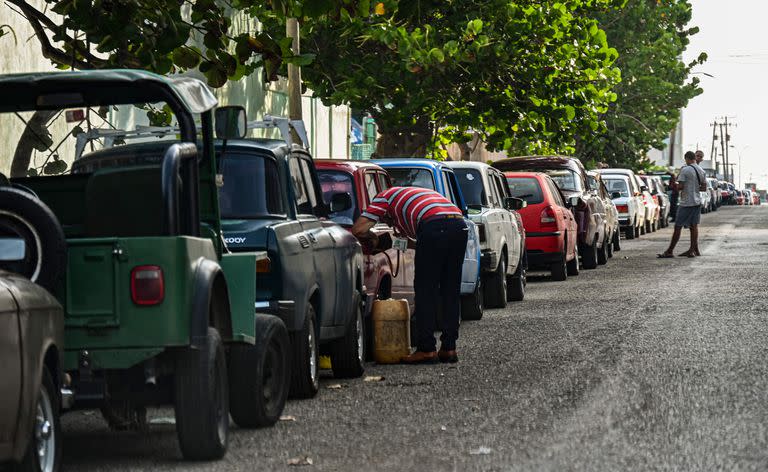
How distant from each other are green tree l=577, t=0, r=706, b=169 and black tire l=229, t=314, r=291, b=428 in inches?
1705

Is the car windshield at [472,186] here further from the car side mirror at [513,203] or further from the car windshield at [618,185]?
the car windshield at [618,185]

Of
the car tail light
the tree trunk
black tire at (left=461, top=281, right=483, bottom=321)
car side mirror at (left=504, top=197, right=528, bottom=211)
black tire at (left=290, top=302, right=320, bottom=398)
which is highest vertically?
the tree trunk

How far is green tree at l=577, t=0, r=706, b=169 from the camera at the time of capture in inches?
2085

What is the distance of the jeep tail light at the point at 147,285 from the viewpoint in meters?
7.10

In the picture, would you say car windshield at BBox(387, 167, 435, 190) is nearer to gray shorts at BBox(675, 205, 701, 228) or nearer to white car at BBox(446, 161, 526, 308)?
white car at BBox(446, 161, 526, 308)

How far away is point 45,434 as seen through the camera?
667 cm

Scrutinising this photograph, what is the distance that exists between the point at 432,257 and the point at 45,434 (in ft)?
18.6

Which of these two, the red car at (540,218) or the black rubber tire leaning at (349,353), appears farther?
the red car at (540,218)

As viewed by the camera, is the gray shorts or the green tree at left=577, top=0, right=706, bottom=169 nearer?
the gray shorts

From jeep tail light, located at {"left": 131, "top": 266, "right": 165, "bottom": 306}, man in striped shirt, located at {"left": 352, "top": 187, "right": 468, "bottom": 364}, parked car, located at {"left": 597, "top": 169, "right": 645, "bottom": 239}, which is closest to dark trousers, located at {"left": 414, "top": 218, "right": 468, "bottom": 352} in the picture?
man in striped shirt, located at {"left": 352, "top": 187, "right": 468, "bottom": 364}

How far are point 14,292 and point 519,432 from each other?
10.4 feet

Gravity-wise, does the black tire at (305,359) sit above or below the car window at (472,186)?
below

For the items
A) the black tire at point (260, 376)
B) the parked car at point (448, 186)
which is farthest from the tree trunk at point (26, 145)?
the black tire at point (260, 376)

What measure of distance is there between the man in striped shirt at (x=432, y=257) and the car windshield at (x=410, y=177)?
10.9 ft
